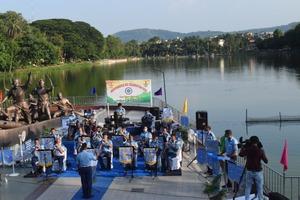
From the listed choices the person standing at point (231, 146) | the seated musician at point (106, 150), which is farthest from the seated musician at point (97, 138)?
the person standing at point (231, 146)

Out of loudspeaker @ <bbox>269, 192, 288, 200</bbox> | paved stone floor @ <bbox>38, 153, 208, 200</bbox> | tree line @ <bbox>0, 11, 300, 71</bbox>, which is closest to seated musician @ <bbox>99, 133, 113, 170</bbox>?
paved stone floor @ <bbox>38, 153, 208, 200</bbox>

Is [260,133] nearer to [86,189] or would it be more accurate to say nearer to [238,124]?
[238,124]

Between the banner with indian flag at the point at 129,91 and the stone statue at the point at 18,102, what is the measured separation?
588 cm

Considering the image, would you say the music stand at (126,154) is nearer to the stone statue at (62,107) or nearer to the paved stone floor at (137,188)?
the paved stone floor at (137,188)

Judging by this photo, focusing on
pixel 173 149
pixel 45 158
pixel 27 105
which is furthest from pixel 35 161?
pixel 27 105

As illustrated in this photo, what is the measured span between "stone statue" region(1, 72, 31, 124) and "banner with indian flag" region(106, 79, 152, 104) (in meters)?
5.88

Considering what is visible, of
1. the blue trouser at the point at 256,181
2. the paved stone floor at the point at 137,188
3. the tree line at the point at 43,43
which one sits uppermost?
the tree line at the point at 43,43

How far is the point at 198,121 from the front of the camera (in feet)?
79.9

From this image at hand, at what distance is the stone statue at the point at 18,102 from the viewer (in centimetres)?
2662

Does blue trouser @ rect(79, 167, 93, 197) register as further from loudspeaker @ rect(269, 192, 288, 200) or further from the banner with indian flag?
the banner with indian flag

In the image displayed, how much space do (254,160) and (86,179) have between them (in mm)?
5317

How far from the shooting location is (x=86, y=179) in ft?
49.8

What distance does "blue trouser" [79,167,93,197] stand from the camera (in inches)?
590

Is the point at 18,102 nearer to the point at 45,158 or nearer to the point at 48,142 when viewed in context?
the point at 48,142
